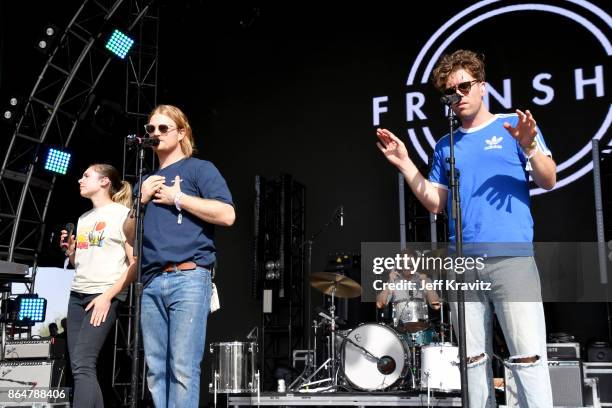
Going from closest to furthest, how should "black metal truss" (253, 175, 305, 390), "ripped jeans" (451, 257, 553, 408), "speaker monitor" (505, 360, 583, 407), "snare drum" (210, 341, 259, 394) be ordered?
"ripped jeans" (451, 257, 553, 408)
"speaker monitor" (505, 360, 583, 407)
"snare drum" (210, 341, 259, 394)
"black metal truss" (253, 175, 305, 390)

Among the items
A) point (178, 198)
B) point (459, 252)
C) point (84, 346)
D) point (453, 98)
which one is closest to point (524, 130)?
point (453, 98)

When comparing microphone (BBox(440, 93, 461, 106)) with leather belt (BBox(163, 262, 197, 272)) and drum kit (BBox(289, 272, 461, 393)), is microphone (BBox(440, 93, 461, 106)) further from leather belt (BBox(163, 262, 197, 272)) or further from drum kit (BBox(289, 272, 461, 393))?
drum kit (BBox(289, 272, 461, 393))

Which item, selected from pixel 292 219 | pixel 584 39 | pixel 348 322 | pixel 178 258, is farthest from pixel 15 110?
pixel 584 39

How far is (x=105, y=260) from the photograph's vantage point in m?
3.71

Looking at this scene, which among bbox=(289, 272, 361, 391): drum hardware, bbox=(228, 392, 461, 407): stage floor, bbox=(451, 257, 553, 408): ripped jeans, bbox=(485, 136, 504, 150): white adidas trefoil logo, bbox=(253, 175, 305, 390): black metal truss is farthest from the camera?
bbox=(253, 175, 305, 390): black metal truss

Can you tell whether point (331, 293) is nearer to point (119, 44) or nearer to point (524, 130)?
point (119, 44)

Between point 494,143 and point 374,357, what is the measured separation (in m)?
4.00

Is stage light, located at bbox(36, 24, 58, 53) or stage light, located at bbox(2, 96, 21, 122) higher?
stage light, located at bbox(36, 24, 58, 53)

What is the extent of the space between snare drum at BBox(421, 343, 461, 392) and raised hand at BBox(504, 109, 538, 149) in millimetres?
3337

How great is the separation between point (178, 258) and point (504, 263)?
1.23 meters

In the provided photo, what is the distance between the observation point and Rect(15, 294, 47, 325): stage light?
6918 mm

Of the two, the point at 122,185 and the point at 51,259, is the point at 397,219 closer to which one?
the point at 51,259

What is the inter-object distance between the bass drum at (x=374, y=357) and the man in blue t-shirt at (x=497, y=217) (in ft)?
12.2

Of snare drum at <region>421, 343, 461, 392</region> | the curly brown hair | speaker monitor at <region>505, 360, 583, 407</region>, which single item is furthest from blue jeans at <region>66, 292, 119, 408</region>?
speaker monitor at <region>505, 360, 583, 407</region>
